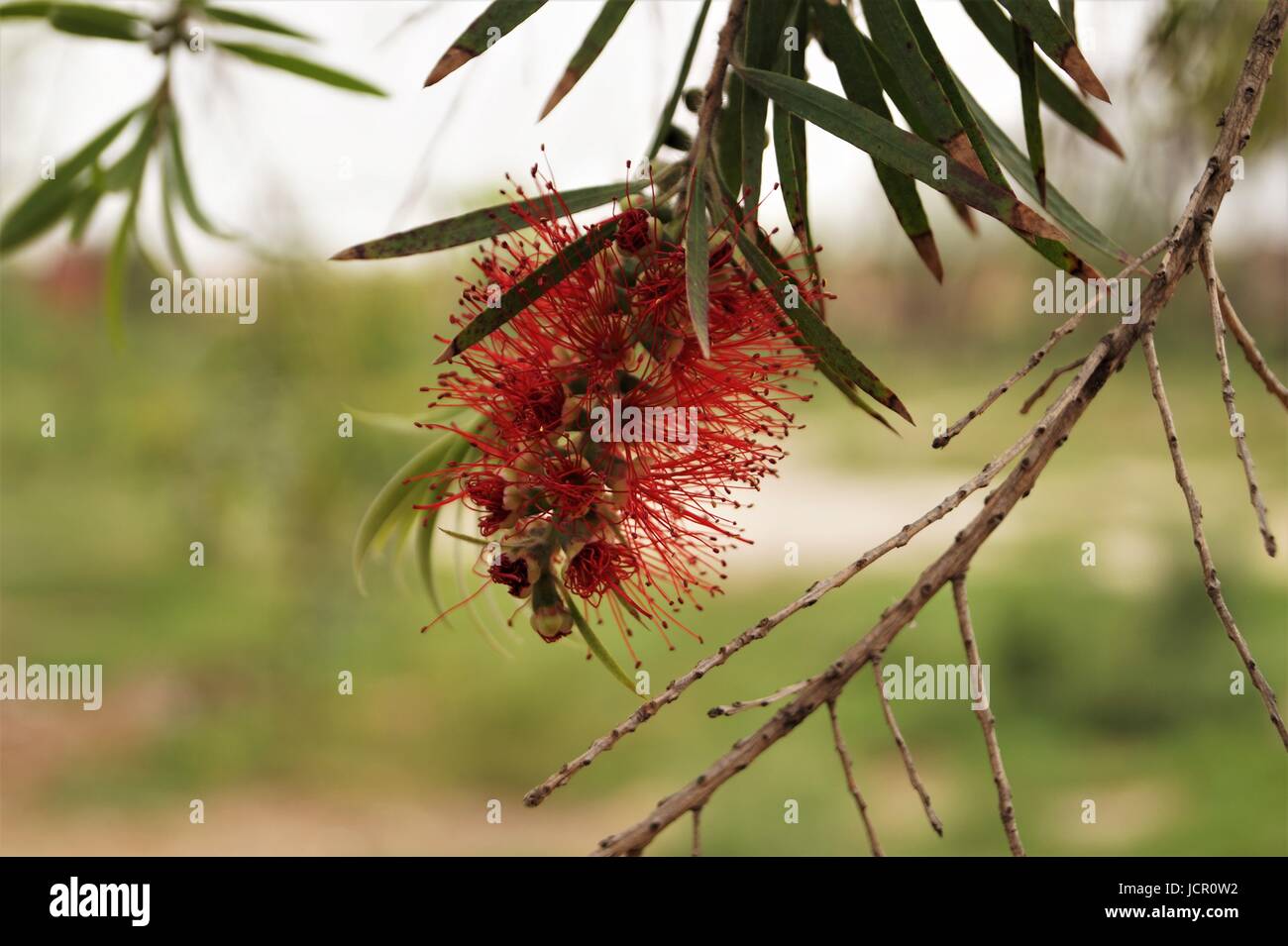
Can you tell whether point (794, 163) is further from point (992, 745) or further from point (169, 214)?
point (169, 214)

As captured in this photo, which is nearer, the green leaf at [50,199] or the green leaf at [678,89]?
the green leaf at [678,89]

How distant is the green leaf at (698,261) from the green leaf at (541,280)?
0.11 ft

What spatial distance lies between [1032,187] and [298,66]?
52 cm

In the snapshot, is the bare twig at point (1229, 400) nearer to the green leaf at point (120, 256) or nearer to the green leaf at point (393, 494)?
the green leaf at point (393, 494)

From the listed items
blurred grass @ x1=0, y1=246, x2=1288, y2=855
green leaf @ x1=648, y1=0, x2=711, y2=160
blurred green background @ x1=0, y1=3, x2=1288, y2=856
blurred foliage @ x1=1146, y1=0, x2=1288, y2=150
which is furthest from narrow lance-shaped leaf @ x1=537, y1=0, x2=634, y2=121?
blurred grass @ x1=0, y1=246, x2=1288, y2=855

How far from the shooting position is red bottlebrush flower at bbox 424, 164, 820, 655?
0.47 metres

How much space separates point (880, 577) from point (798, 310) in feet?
12.2

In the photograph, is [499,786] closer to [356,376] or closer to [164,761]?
[164,761]

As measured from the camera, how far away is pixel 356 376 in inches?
76.7

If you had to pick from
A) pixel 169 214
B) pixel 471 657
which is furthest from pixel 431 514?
pixel 471 657

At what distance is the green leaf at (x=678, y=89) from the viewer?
532mm

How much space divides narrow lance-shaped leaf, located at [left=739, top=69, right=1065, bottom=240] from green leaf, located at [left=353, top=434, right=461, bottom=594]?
0.22m

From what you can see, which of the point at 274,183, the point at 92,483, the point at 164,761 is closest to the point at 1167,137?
the point at 274,183

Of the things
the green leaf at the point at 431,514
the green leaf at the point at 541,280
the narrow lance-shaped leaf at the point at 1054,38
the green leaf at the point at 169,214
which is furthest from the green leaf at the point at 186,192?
the narrow lance-shaped leaf at the point at 1054,38
